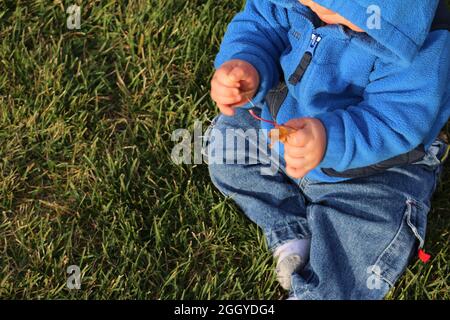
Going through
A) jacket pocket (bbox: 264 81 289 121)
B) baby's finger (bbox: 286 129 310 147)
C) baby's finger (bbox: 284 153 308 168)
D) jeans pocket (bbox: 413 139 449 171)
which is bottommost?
jeans pocket (bbox: 413 139 449 171)

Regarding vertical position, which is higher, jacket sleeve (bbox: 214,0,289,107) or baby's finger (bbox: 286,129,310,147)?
jacket sleeve (bbox: 214,0,289,107)

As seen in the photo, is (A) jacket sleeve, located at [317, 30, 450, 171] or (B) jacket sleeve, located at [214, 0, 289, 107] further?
(B) jacket sleeve, located at [214, 0, 289, 107]

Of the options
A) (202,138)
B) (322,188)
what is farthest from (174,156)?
(322,188)

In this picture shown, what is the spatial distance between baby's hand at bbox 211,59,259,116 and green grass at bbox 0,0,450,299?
330 millimetres

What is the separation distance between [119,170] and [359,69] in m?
0.70

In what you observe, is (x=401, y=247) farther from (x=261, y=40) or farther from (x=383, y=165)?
(x=261, y=40)

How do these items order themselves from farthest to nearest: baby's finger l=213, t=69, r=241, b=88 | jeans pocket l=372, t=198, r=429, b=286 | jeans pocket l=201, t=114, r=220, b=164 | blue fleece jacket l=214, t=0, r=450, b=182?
jeans pocket l=201, t=114, r=220, b=164
jeans pocket l=372, t=198, r=429, b=286
baby's finger l=213, t=69, r=241, b=88
blue fleece jacket l=214, t=0, r=450, b=182

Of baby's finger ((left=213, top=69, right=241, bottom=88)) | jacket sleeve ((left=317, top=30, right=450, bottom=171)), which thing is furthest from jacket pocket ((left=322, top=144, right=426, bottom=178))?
baby's finger ((left=213, top=69, right=241, bottom=88))

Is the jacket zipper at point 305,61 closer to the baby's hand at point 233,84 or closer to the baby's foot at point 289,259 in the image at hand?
the baby's hand at point 233,84

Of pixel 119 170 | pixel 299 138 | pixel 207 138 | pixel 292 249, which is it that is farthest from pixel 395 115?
pixel 119 170

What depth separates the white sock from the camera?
1798 mm

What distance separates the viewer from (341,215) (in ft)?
5.75

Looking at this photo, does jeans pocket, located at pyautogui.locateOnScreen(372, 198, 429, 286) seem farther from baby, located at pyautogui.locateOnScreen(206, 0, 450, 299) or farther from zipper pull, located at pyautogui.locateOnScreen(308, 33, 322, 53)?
zipper pull, located at pyautogui.locateOnScreen(308, 33, 322, 53)
